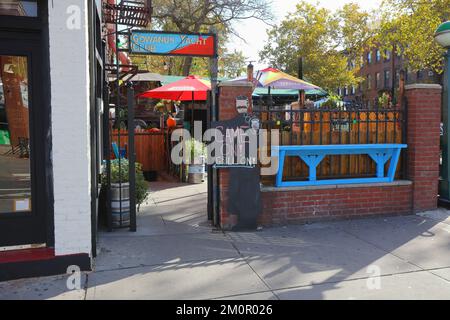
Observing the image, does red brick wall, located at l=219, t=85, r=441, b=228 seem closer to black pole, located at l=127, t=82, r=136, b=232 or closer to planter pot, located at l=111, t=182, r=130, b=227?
black pole, located at l=127, t=82, r=136, b=232

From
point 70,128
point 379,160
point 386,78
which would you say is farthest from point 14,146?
point 386,78

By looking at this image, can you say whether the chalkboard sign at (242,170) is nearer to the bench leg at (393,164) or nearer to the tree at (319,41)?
the bench leg at (393,164)

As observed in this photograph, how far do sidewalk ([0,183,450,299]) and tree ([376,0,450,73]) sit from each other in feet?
39.7

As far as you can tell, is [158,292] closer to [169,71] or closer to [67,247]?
[67,247]

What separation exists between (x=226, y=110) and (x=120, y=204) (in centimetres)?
201

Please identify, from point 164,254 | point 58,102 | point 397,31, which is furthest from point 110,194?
point 397,31

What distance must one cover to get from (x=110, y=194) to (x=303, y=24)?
29729mm

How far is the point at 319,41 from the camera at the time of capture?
3288cm

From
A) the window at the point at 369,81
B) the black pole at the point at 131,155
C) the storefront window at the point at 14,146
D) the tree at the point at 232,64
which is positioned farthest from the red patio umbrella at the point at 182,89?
the window at the point at 369,81

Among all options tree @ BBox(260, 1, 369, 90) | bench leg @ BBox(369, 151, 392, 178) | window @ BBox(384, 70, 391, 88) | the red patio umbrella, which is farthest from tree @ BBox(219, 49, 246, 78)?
bench leg @ BBox(369, 151, 392, 178)

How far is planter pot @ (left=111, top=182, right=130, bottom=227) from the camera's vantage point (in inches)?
238

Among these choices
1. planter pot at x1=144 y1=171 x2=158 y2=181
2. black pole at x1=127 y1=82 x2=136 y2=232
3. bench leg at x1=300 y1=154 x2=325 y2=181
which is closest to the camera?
black pole at x1=127 y1=82 x2=136 y2=232

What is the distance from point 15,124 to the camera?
15.1 feet

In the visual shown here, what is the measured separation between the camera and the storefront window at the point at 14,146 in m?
4.52
